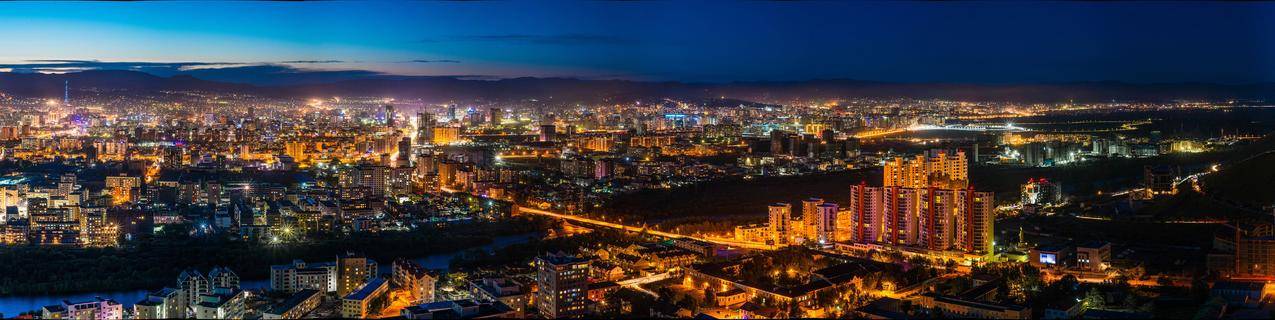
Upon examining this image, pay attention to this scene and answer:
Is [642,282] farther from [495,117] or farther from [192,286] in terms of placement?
[495,117]

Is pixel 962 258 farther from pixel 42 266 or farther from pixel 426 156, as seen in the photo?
pixel 426 156

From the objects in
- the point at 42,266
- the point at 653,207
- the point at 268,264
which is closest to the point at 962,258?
the point at 653,207

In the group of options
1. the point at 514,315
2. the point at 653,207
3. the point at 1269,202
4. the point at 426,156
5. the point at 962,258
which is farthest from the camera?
the point at 426,156

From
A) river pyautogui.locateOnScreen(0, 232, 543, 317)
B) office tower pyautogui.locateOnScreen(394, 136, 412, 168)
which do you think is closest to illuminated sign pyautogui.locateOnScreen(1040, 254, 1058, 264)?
river pyautogui.locateOnScreen(0, 232, 543, 317)

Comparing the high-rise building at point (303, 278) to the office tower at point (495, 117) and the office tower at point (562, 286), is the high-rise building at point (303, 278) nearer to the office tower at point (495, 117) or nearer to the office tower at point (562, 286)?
the office tower at point (562, 286)

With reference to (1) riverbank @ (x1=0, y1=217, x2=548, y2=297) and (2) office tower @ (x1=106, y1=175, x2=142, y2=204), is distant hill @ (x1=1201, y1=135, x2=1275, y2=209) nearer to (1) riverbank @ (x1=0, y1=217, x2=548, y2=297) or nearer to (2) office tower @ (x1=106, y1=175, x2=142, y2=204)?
(1) riverbank @ (x1=0, y1=217, x2=548, y2=297)

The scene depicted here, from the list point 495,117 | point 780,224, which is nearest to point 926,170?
point 780,224

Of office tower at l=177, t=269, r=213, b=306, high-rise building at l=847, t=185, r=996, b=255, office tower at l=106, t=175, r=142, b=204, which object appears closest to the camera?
office tower at l=177, t=269, r=213, b=306
